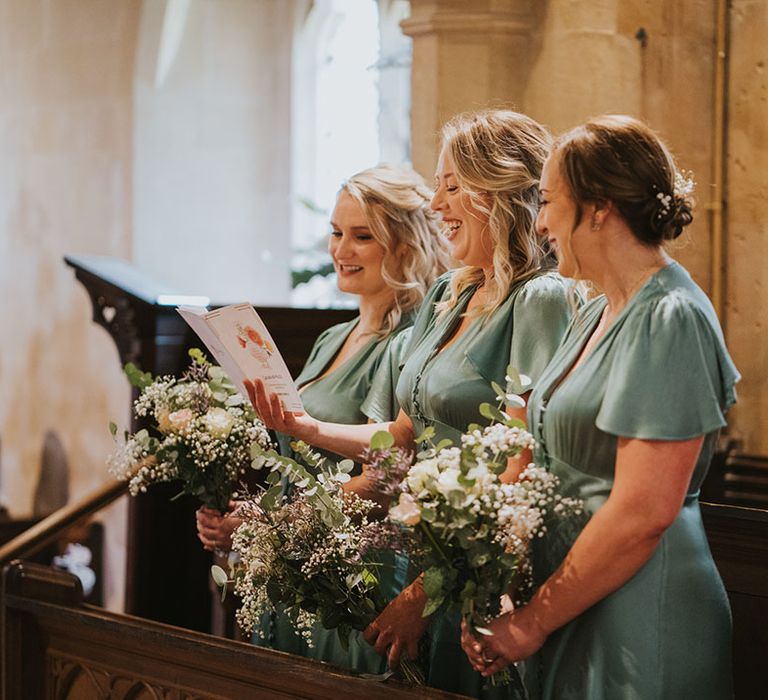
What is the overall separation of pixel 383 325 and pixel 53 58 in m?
5.16

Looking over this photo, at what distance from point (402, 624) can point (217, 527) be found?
31.6 inches

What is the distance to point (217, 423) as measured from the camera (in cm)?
305

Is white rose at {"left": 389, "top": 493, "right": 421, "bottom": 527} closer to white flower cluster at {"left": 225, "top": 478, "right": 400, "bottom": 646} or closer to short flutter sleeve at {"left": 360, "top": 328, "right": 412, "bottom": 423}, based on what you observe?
white flower cluster at {"left": 225, "top": 478, "right": 400, "bottom": 646}

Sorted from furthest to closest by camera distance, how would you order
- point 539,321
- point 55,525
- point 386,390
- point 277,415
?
point 55,525 → point 386,390 → point 277,415 → point 539,321

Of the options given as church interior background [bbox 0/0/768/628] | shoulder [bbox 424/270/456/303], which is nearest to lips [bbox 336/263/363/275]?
shoulder [bbox 424/270/456/303]

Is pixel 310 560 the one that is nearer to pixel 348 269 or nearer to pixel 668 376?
pixel 668 376

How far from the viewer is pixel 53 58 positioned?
25.1ft

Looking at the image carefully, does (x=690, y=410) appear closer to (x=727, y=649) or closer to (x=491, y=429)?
(x=491, y=429)

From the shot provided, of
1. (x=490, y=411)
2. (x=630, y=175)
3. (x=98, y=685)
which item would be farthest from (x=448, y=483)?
(x=98, y=685)

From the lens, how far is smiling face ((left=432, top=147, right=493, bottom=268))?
2.67m

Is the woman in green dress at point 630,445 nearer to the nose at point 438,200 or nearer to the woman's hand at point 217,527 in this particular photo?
the nose at point 438,200

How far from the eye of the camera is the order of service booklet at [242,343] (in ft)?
8.92

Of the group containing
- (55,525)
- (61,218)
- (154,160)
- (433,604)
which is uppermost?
(154,160)

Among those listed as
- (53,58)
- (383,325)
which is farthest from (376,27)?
(383,325)
